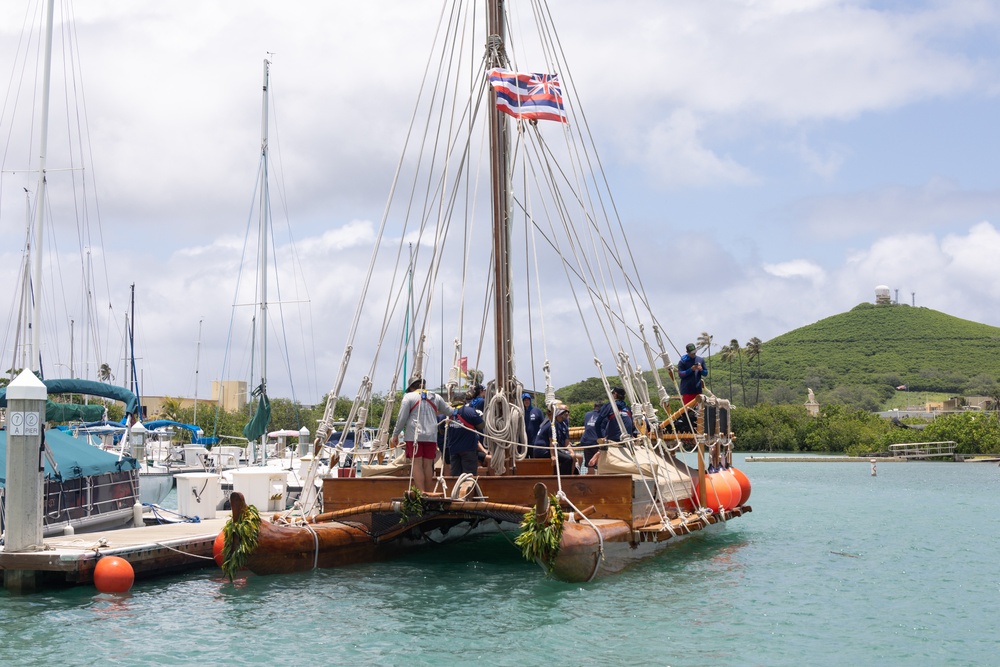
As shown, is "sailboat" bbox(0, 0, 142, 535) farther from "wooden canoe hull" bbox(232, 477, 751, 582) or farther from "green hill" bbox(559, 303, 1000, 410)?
"green hill" bbox(559, 303, 1000, 410)

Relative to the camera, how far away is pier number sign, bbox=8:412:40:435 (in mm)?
14320

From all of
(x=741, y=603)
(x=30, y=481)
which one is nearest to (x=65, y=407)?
(x=30, y=481)

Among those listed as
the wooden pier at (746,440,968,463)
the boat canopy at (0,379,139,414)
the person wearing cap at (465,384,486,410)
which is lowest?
the wooden pier at (746,440,968,463)

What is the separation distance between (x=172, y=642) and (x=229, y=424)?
2774 inches

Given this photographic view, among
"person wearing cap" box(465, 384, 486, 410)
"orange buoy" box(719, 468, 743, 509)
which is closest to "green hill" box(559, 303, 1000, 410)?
"orange buoy" box(719, 468, 743, 509)

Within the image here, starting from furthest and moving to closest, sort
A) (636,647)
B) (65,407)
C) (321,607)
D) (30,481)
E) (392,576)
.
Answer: (65,407) → (392,576) → (30,481) → (321,607) → (636,647)

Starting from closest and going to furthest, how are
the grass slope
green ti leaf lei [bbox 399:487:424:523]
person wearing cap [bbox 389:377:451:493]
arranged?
green ti leaf lei [bbox 399:487:424:523] → person wearing cap [bbox 389:377:451:493] → the grass slope

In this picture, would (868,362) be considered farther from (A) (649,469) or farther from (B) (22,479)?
(B) (22,479)

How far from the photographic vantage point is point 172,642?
1154cm

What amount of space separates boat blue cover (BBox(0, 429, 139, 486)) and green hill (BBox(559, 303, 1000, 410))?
105 metres

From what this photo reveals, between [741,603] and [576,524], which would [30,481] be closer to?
[576,524]

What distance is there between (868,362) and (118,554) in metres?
169

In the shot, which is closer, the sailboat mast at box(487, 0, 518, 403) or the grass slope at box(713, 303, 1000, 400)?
the sailboat mast at box(487, 0, 518, 403)

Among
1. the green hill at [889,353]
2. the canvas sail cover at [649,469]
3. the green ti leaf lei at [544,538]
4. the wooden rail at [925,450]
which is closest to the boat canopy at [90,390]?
the canvas sail cover at [649,469]
